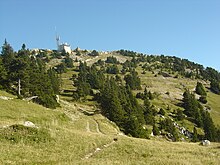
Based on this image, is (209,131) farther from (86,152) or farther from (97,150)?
(86,152)

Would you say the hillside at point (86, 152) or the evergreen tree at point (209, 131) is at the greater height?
the hillside at point (86, 152)

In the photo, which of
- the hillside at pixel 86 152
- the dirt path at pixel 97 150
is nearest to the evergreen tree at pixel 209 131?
the hillside at pixel 86 152

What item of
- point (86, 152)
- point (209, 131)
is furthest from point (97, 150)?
point (209, 131)

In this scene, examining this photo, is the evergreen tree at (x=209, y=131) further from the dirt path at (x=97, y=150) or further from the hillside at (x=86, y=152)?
the dirt path at (x=97, y=150)

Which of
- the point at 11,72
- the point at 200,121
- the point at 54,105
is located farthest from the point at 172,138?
the point at 11,72

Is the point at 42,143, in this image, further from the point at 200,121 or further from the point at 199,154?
the point at 200,121

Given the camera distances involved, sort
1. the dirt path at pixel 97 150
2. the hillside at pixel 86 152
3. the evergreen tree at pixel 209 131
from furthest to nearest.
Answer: the evergreen tree at pixel 209 131 < the dirt path at pixel 97 150 < the hillside at pixel 86 152

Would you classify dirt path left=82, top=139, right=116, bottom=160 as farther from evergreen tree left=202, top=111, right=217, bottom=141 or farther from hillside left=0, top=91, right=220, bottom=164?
evergreen tree left=202, top=111, right=217, bottom=141

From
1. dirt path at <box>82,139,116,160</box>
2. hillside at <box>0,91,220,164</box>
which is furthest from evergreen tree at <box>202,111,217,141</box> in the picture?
dirt path at <box>82,139,116,160</box>

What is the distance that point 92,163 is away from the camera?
87.2 feet

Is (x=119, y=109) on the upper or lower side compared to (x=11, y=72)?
lower

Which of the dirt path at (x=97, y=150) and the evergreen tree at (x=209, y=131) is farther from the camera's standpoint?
the evergreen tree at (x=209, y=131)

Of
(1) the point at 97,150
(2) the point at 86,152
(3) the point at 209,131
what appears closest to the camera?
(2) the point at 86,152

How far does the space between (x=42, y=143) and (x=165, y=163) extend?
1361cm
